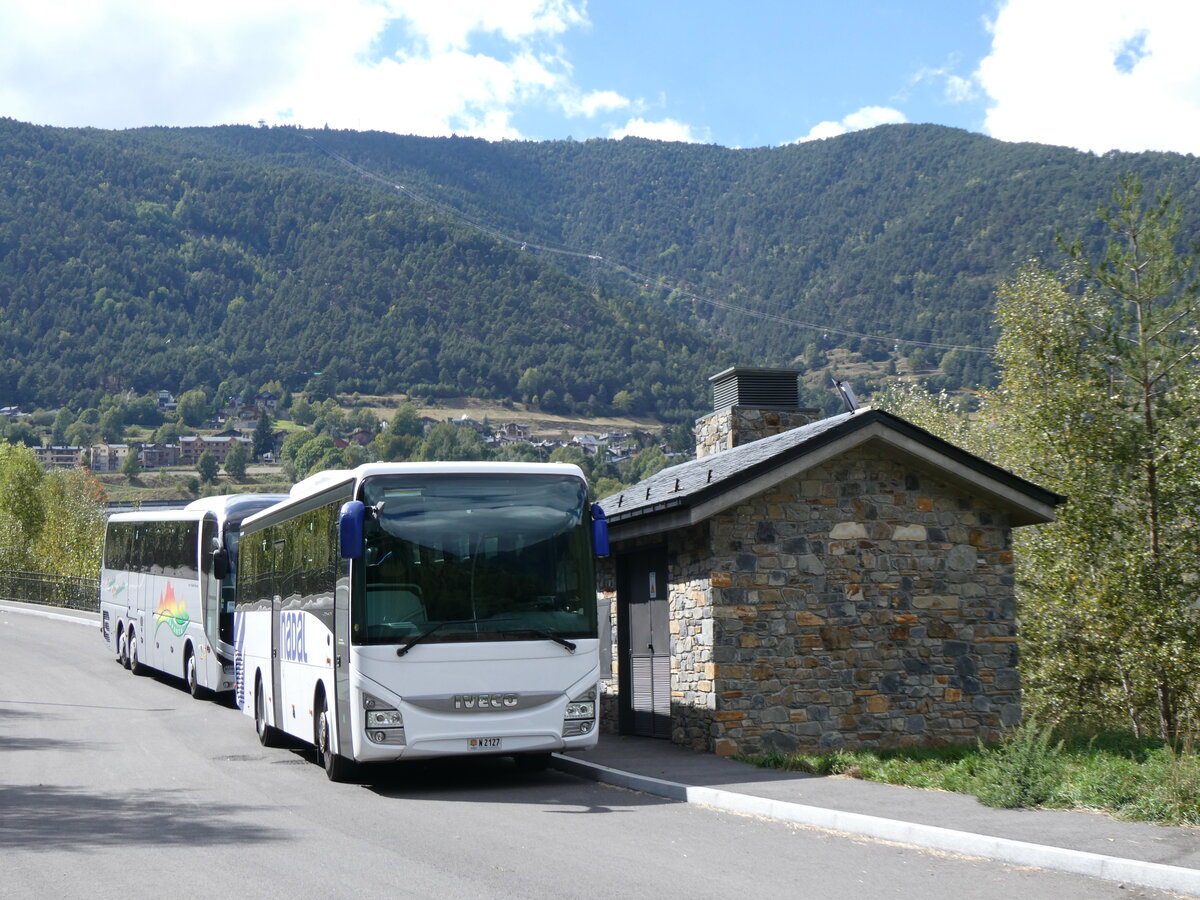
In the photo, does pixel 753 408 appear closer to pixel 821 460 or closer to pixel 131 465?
pixel 821 460

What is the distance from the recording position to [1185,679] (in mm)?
18125

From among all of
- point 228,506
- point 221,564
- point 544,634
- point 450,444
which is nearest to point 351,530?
point 544,634

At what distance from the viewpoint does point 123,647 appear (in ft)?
104

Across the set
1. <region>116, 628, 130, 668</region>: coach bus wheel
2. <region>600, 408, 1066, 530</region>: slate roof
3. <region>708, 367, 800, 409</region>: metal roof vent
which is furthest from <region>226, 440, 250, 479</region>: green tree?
<region>600, 408, 1066, 530</region>: slate roof

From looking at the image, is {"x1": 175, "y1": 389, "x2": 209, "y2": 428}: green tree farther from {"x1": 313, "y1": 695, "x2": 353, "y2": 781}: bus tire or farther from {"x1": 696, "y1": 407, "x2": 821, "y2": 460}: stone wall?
{"x1": 313, "y1": 695, "x2": 353, "y2": 781}: bus tire

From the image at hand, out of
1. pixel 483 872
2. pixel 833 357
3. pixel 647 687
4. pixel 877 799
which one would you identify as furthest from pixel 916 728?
pixel 833 357

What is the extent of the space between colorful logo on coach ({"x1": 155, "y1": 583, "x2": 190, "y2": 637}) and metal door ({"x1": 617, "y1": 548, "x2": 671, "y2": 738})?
10662 millimetres

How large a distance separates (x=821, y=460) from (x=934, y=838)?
692 centimetres

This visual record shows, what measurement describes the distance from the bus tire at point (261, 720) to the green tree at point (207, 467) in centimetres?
12817

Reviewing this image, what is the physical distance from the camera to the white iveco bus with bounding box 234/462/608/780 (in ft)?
42.1

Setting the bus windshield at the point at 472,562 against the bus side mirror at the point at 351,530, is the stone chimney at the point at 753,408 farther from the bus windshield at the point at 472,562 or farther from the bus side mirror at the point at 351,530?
the bus side mirror at the point at 351,530

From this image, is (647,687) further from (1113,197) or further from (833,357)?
(833,357)

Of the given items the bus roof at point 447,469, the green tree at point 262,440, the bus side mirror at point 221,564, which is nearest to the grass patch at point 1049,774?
the bus roof at point 447,469

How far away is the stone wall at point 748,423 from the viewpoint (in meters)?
22.0
